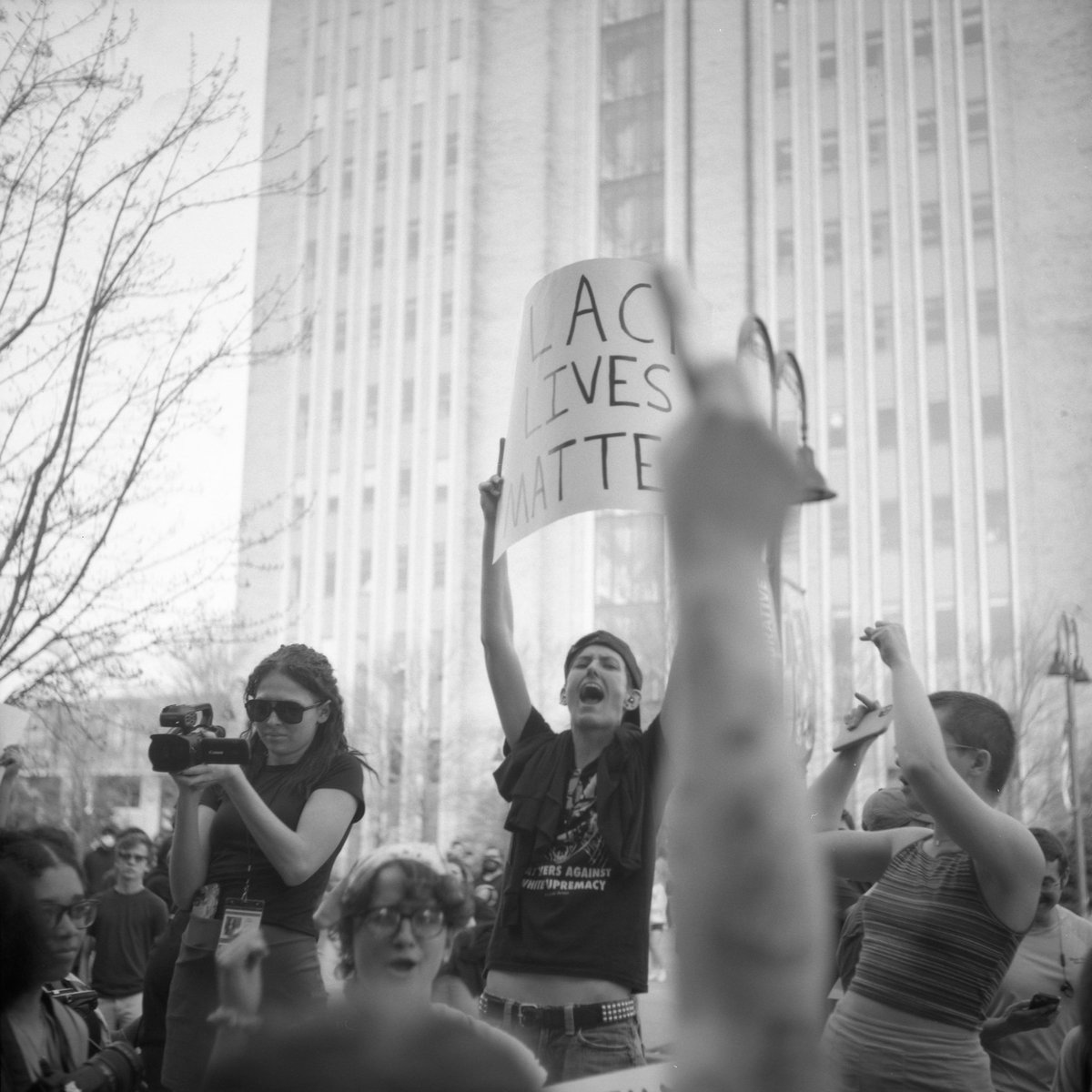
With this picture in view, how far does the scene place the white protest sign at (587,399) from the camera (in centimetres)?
303

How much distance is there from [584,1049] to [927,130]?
218 feet

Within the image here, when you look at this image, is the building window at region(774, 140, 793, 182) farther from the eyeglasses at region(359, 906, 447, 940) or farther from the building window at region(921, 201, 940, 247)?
the eyeglasses at region(359, 906, 447, 940)

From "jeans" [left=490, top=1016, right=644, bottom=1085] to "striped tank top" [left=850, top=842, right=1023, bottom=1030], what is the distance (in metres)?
0.57

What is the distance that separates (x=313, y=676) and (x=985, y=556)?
185 feet

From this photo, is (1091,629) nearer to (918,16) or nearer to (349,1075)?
(918,16)

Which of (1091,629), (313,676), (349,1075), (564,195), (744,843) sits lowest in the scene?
(349,1075)

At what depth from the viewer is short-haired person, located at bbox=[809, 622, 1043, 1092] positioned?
267 cm

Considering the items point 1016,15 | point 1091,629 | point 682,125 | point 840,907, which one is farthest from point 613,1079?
point 682,125

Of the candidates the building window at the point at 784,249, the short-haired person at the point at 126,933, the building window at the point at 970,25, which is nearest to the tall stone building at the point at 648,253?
the building window at the point at 970,25

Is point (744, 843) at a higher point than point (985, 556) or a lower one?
lower

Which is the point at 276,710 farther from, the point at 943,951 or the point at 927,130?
the point at 927,130

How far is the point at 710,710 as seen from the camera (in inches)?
20.4

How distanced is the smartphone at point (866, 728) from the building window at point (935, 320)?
59844 mm

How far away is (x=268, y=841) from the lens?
2.93m
